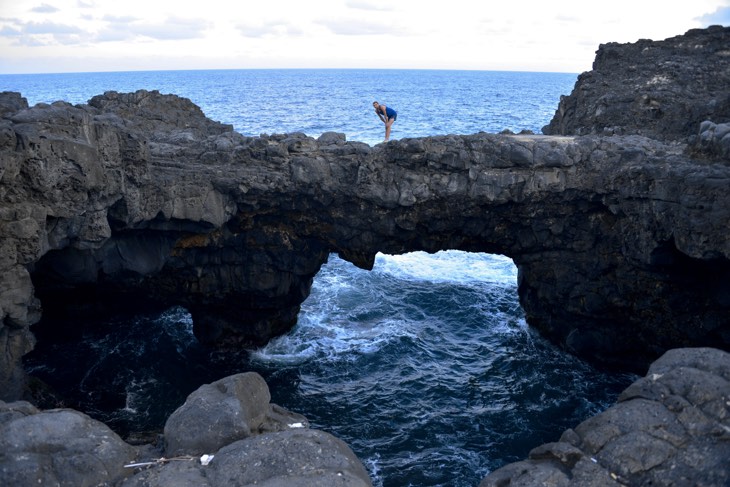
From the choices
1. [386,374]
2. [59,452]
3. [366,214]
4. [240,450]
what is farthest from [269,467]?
[386,374]

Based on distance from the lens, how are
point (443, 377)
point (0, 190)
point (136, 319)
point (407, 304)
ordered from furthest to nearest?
point (407, 304)
point (136, 319)
point (443, 377)
point (0, 190)

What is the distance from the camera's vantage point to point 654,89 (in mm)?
26906

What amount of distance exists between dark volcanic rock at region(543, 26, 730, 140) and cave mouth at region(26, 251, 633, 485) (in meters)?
9.51

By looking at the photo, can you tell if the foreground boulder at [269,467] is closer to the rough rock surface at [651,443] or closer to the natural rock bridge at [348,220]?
the rough rock surface at [651,443]

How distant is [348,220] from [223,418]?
40.0ft

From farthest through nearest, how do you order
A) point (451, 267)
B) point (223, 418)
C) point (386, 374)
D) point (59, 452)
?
point (451, 267) → point (386, 374) → point (223, 418) → point (59, 452)

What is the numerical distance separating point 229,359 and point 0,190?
1286 cm

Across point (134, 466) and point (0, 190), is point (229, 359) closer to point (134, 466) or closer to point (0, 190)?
point (0, 190)

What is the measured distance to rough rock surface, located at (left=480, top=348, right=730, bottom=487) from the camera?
10.7 meters

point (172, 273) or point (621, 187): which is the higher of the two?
point (621, 187)

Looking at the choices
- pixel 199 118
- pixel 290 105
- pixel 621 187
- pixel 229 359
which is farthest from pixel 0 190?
pixel 290 105

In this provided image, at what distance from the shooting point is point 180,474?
35.6 feet

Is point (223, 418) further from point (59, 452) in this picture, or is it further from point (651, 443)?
point (651, 443)

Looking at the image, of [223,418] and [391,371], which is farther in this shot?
[391,371]
